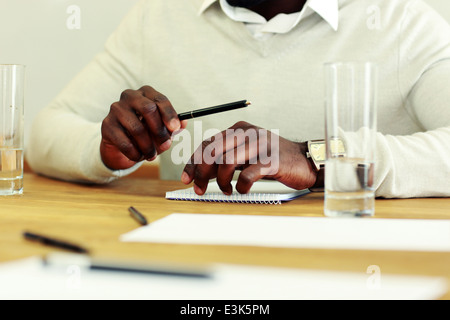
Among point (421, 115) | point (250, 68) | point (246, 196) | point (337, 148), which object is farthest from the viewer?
point (250, 68)

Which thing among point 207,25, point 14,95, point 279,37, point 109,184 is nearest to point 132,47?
point 207,25

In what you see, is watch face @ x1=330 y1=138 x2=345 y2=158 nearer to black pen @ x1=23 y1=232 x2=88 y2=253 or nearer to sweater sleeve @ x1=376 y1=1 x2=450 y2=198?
sweater sleeve @ x1=376 y1=1 x2=450 y2=198

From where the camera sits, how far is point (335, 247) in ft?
1.83

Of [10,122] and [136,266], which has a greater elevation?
[10,122]

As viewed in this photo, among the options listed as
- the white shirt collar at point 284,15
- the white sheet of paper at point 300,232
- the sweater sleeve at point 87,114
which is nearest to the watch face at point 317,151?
the white sheet of paper at point 300,232

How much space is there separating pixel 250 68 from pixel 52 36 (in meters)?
0.97

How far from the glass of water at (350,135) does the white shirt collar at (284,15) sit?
77cm

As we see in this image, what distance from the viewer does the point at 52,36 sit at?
6.83 feet

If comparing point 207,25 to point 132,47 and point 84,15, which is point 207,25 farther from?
point 84,15

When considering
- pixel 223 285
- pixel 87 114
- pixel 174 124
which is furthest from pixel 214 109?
pixel 87 114

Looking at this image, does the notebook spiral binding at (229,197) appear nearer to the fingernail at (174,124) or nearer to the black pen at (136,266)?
the fingernail at (174,124)

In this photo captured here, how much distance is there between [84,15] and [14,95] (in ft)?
3.72

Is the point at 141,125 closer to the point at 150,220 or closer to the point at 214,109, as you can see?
the point at 214,109

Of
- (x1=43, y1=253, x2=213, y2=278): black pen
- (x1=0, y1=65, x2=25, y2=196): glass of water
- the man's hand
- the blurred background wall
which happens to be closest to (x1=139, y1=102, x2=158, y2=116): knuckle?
the man's hand
